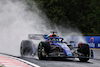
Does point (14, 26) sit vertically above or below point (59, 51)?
above

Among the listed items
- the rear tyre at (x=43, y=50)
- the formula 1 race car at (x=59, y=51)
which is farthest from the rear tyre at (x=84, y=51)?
the rear tyre at (x=43, y=50)

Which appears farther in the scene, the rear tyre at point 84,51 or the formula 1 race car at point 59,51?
the rear tyre at point 84,51

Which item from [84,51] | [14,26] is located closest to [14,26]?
[14,26]

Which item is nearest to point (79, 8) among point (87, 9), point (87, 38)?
point (87, 9)

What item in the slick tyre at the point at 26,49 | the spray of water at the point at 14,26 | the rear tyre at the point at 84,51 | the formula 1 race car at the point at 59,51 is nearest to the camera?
the formula 1 race car at the point at 59,51

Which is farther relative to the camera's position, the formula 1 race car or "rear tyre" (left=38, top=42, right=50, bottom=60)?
"rear tyre" (left=38, top=42, right=50, bottom=60)

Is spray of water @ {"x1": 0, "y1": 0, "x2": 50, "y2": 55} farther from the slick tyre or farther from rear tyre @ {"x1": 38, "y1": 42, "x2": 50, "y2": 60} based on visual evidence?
rear tyre @ {"x1": 38, "y1": 42, "x2": 50, "y2": 60}

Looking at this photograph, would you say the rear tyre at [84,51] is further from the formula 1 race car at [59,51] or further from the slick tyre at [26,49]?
the slick tyre at [26,49]

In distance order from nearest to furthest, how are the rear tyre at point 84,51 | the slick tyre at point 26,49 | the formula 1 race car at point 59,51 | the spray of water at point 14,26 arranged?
the formula 1 race car at point 59,51, the rear tyre at point 84,51, the slick tyre at point 26,49, the spray of water at point 14,26

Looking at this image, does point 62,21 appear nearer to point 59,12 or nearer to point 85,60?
point 59,12

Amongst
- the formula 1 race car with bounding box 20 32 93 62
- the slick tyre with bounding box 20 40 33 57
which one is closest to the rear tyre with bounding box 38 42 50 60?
the formula 1 race car with bounding box 20 32 93 62

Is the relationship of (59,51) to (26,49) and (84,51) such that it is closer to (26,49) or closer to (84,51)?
(84,51)

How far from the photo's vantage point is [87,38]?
25531 millimetres

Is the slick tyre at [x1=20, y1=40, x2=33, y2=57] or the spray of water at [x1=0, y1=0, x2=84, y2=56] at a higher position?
the spray of water at [x1=0, y1=0, x2=84, y2=56]
